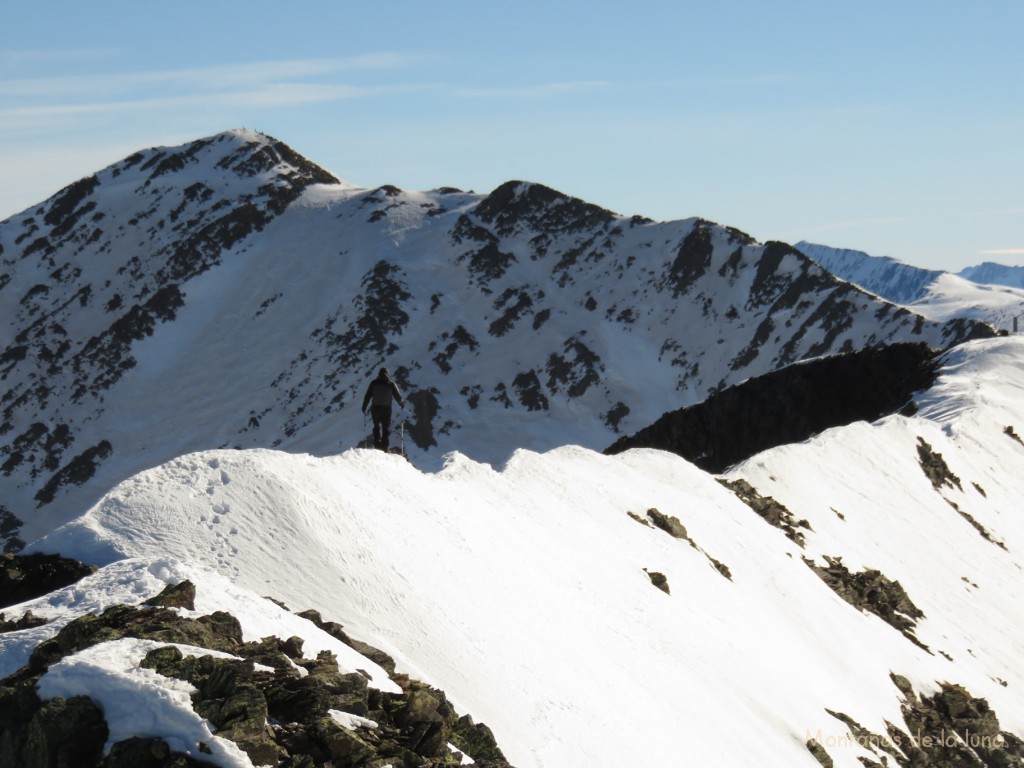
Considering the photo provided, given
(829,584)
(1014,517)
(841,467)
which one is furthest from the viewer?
(1014,517)

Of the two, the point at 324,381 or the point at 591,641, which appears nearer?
the point at 591,641

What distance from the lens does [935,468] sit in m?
46.2

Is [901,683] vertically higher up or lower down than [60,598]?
lower down

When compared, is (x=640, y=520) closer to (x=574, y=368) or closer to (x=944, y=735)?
(x=944, y=735)

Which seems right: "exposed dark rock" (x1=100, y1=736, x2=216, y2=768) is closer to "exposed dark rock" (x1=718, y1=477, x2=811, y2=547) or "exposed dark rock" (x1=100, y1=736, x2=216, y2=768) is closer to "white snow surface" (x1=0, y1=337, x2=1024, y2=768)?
"white snow surface" (x1=0, y1=337, x2=1024, y2=768)

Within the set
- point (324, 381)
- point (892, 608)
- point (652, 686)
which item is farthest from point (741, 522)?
point (324, 381)

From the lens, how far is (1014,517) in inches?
1842

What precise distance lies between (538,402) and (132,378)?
172 feet

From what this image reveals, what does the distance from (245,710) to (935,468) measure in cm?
4139

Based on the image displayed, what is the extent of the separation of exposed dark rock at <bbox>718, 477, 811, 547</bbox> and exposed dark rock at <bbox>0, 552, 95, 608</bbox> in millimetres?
23957

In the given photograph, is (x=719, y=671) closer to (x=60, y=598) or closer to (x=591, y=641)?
(x=591, y=641)

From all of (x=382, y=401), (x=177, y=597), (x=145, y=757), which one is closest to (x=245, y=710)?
(x=145, y=757)

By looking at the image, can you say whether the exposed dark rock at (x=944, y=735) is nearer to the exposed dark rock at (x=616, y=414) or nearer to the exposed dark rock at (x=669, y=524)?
the exposed dark rock at (x=669, y=524)

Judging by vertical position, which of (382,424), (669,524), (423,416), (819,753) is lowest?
(423,416)
